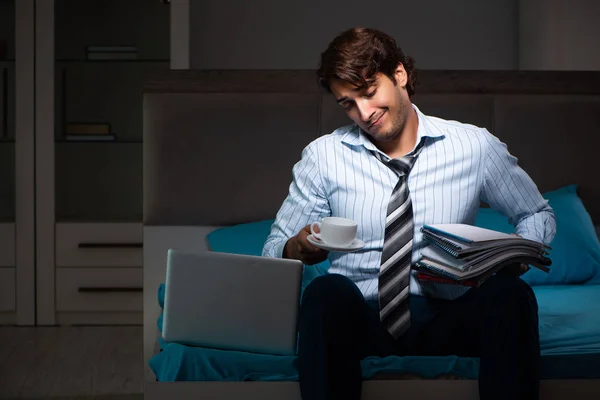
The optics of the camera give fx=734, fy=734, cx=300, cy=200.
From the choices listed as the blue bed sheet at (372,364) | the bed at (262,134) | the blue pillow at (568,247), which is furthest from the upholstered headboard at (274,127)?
the blue bed sheet at (372,364)

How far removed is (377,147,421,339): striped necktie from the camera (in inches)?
64.4

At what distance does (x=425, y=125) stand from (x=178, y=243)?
1.18 m

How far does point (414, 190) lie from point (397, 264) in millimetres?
202

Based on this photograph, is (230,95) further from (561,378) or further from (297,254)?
(561,378)

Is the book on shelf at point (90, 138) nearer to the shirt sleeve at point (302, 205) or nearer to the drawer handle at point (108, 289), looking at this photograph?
the drawer handle at point (108, 289)

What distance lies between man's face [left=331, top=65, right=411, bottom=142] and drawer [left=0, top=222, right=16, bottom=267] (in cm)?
220

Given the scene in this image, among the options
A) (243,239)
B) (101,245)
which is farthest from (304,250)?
(101,245)

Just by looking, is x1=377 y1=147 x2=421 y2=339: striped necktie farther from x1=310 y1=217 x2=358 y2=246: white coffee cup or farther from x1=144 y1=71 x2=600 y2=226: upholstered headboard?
x1=144 y1=71 x2=600 y2=226: upholstered headboard

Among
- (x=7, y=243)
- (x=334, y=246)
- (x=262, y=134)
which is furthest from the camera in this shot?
(x=7, y=243)

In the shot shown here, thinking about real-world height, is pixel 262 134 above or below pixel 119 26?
below

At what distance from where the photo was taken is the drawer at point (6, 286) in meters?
3.41

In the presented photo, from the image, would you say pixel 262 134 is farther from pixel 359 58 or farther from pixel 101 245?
pixel 101 245

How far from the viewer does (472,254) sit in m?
1.51

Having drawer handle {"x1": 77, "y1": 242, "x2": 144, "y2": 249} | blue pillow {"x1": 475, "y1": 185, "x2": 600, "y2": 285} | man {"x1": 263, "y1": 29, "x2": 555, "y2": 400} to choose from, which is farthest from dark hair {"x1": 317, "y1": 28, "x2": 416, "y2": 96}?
drawer handle {"x1": 77, "y1": 242, "x2": 144, "y2": 249}
